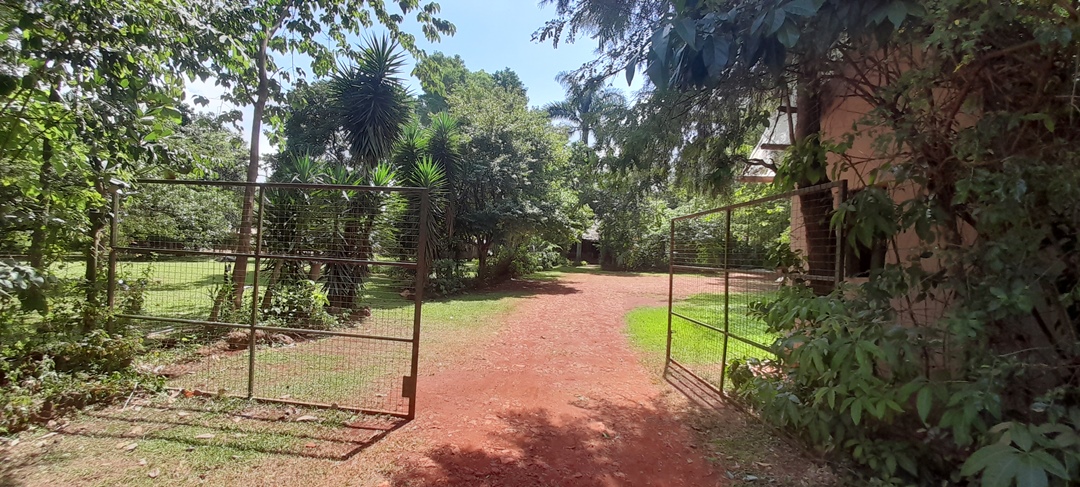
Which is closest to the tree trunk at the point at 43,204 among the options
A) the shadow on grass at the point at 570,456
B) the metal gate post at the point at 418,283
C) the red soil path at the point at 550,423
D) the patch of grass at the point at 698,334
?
the metal gate post at the point at 418,283

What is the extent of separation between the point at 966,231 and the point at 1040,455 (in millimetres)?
2035

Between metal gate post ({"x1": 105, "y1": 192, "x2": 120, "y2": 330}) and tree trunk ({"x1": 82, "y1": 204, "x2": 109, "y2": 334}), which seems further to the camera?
tree trunk ({"x1": 82, "y1": 204, "x2": 109, "y2": 334})

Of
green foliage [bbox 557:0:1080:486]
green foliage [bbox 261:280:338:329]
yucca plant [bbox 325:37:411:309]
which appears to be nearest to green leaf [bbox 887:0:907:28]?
green foliage [bbox 557:0:1080:486]

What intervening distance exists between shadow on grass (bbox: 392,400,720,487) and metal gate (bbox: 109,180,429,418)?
954mm

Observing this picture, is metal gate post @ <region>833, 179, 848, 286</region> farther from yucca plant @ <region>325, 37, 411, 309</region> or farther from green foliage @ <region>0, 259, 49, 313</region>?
yucca plant @ <region>325, 37, 411, 309</region>

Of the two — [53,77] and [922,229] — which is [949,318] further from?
[53,77]

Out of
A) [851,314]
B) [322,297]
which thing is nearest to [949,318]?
[851,314]

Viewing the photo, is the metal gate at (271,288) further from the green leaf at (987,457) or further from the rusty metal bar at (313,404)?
the green leaf at (987,457)

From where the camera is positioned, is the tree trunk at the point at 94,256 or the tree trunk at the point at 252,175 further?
the tree trunk at the point at 252,175

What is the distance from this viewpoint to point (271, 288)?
6781 mm

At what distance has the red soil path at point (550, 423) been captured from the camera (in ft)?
11.4

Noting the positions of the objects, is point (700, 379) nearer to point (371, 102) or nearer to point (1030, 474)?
point (1030, 474)

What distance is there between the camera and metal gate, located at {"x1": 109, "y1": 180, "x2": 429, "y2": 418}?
4648mm

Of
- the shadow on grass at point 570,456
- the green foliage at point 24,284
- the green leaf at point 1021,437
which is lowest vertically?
the shadow on grass at point 570,456
